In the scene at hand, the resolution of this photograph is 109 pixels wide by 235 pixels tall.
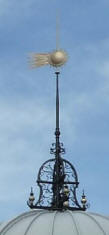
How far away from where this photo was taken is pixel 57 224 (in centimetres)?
3144

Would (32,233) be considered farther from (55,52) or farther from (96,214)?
(55,52)

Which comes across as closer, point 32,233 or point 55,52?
Answer: point 32,233

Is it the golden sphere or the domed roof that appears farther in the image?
the golden sphere

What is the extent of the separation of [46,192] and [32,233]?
5.10 m

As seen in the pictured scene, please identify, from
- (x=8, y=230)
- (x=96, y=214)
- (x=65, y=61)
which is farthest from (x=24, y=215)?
(x=65, y=61)

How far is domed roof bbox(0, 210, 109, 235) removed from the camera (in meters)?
31.1

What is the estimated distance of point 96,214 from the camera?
1315 inches

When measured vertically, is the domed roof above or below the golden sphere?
below

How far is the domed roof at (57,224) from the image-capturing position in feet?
102

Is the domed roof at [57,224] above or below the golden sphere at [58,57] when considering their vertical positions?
below

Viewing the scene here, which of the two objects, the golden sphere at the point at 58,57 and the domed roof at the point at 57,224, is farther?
the golden sphere at the point at 58,57

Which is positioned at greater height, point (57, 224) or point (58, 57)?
point (58, 57)

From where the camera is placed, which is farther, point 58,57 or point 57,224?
point 58,57

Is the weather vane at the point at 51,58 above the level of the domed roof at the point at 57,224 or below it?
above
